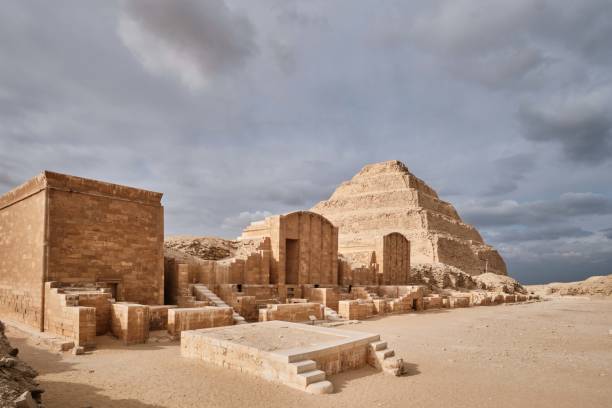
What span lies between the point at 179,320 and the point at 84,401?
4.51 m

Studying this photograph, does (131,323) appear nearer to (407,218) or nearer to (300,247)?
(300,247)

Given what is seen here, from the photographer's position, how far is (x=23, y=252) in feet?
38.8

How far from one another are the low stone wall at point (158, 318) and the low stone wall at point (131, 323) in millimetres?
877

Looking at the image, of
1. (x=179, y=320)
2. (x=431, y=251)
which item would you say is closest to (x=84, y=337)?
(x=179, y=320)

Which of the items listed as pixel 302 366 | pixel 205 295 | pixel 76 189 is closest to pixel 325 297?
pixel 205 295

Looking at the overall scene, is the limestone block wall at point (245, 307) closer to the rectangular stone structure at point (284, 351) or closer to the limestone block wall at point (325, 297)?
the limestone block wall at point (325, 297)

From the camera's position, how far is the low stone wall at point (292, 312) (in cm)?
1224

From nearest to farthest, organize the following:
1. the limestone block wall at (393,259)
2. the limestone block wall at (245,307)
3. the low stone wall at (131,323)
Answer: the low stone wall at (131,323), the limestone block wall at (245,307), the limestone block wall at (393,259)

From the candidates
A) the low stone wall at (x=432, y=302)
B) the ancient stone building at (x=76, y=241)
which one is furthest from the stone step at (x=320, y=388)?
the low stone wall at (x=432, y=302)

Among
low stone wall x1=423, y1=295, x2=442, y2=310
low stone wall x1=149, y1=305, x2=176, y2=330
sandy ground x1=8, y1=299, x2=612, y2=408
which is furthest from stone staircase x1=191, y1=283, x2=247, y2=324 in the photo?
low stone wall x1=423, y1=295, x2=442, y2=310

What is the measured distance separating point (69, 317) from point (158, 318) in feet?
7.16

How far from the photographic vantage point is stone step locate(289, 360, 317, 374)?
5.96 meters

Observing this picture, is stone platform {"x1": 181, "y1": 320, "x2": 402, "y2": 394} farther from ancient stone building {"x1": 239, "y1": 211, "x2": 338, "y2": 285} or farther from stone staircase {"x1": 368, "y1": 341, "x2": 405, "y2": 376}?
ancient stone building {"x1": 239, "y1": 211, "x2": 338, "y2": 285}

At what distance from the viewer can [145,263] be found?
12.8 m
